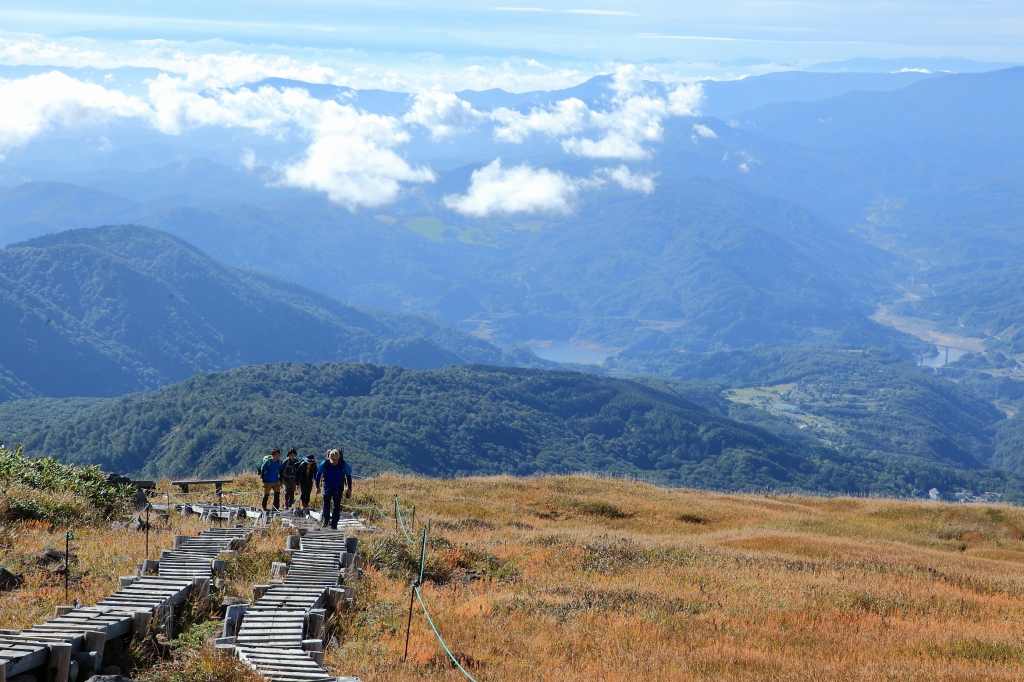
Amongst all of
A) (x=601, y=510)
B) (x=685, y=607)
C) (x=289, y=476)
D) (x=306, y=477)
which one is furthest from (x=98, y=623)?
(x=601, y=510)

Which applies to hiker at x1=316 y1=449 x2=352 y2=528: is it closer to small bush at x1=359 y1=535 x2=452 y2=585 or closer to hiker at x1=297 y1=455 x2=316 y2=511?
small bush at x1=359 y1=535 x2=452 y2=585

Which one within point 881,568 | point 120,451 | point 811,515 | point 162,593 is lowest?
point 120,451

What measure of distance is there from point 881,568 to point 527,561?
32.1 feet

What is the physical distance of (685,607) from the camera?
1825 cm

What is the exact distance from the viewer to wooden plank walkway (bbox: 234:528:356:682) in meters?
11.7

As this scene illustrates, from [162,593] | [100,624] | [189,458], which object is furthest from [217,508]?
[189,458]

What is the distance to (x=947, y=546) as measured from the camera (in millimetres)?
35438

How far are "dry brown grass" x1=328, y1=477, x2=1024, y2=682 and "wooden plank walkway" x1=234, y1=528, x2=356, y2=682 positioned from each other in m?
0.74

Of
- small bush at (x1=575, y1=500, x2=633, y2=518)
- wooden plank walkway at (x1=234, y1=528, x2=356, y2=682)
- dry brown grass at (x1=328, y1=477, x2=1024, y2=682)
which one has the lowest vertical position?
small bush at (x1=575, y1=500, x2=633, y2=518)

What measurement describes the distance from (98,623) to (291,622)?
8.67 feet

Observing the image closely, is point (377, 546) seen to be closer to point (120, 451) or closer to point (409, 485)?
point (409, 485)

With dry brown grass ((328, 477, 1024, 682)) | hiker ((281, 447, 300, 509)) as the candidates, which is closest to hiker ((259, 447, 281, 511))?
hiker ((281, 447, 300, 509))

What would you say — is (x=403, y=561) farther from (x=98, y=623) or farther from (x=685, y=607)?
(x=98, y=623)

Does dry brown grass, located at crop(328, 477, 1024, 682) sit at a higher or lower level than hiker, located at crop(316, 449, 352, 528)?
lower
